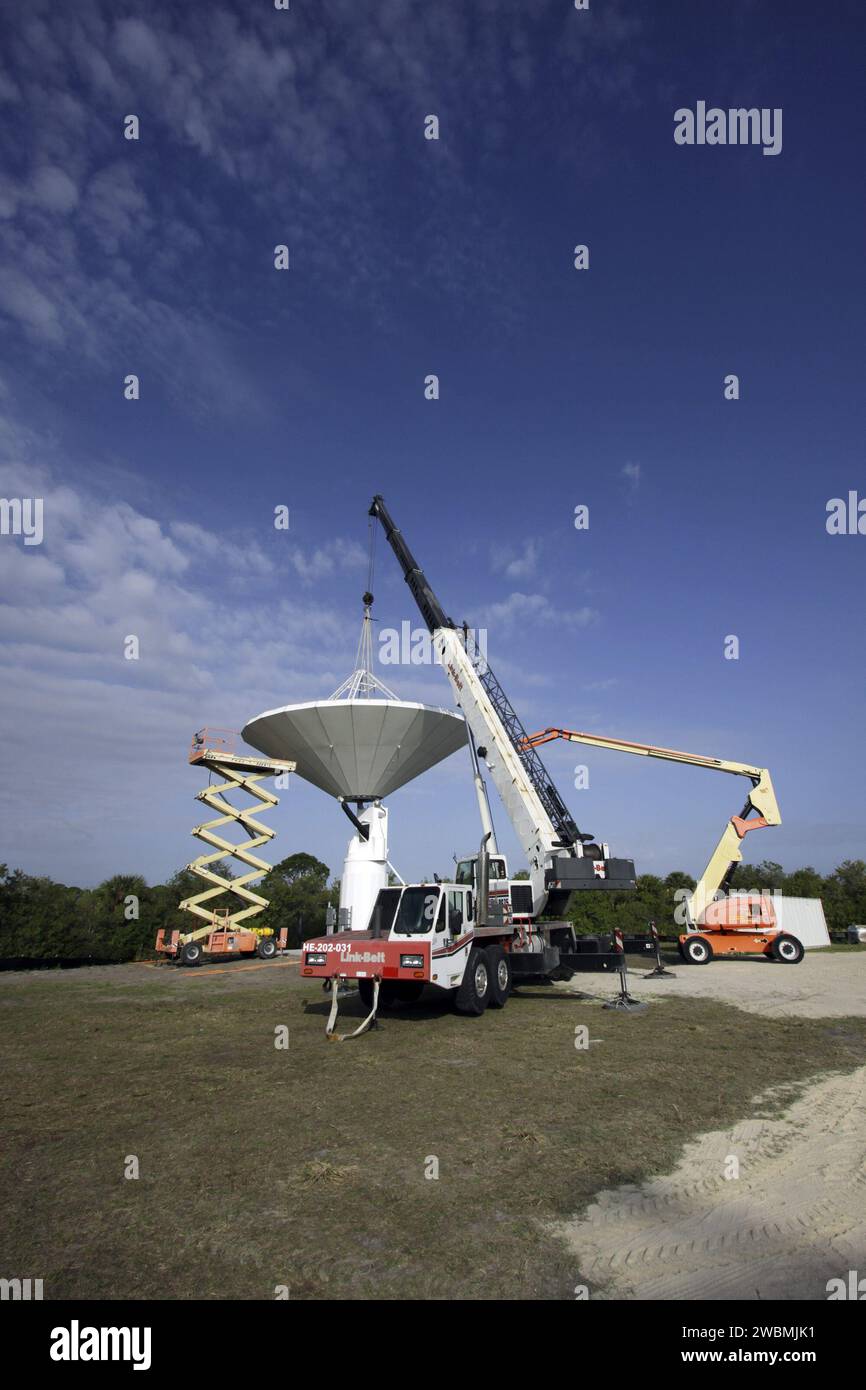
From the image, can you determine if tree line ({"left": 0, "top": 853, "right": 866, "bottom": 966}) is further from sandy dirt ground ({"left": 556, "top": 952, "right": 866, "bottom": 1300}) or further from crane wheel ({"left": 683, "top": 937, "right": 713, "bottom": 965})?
sandy dirt ground ({"left": 556, "top": 952, "right": 866, "bottom": 1300})

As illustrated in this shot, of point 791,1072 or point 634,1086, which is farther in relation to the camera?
point 791,1072

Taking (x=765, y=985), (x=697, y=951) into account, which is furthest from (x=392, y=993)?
(x=697, y=951)

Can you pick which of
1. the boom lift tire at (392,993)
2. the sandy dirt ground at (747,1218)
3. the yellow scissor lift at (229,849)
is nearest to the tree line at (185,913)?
the yellow scissor lift at (229,849)

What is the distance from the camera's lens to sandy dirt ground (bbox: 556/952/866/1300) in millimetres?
3879

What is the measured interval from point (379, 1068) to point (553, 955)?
7391 mm

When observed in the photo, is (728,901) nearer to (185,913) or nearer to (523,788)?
(523,788)

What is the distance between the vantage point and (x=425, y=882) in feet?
43.3

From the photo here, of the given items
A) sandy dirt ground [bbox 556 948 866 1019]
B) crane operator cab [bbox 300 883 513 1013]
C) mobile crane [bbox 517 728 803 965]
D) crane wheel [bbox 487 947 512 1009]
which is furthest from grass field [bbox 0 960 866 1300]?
mobile crane [bbox 517 728 803 965]

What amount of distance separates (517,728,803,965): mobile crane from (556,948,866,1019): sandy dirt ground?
524 millimetres

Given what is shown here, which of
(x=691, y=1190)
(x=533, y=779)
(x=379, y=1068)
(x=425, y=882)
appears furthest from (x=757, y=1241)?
(x=533, y=779)

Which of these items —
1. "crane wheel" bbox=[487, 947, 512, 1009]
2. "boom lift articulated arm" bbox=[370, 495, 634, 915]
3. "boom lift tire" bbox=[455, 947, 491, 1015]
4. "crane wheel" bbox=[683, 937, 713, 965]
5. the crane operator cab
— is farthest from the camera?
"crane wheel" bbox=[683, 937, 713, 965]

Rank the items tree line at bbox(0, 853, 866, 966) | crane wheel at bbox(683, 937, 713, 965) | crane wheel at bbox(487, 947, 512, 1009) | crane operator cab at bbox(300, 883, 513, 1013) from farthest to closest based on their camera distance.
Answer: tree line at bbox(0, 853, 866, 966), crane wheel at bbox(683, 937, 713, 965), crane wheel at bbox(487, 947, 512, 1009), crane operator cab at bbox(300, 883, 513, 1013)
